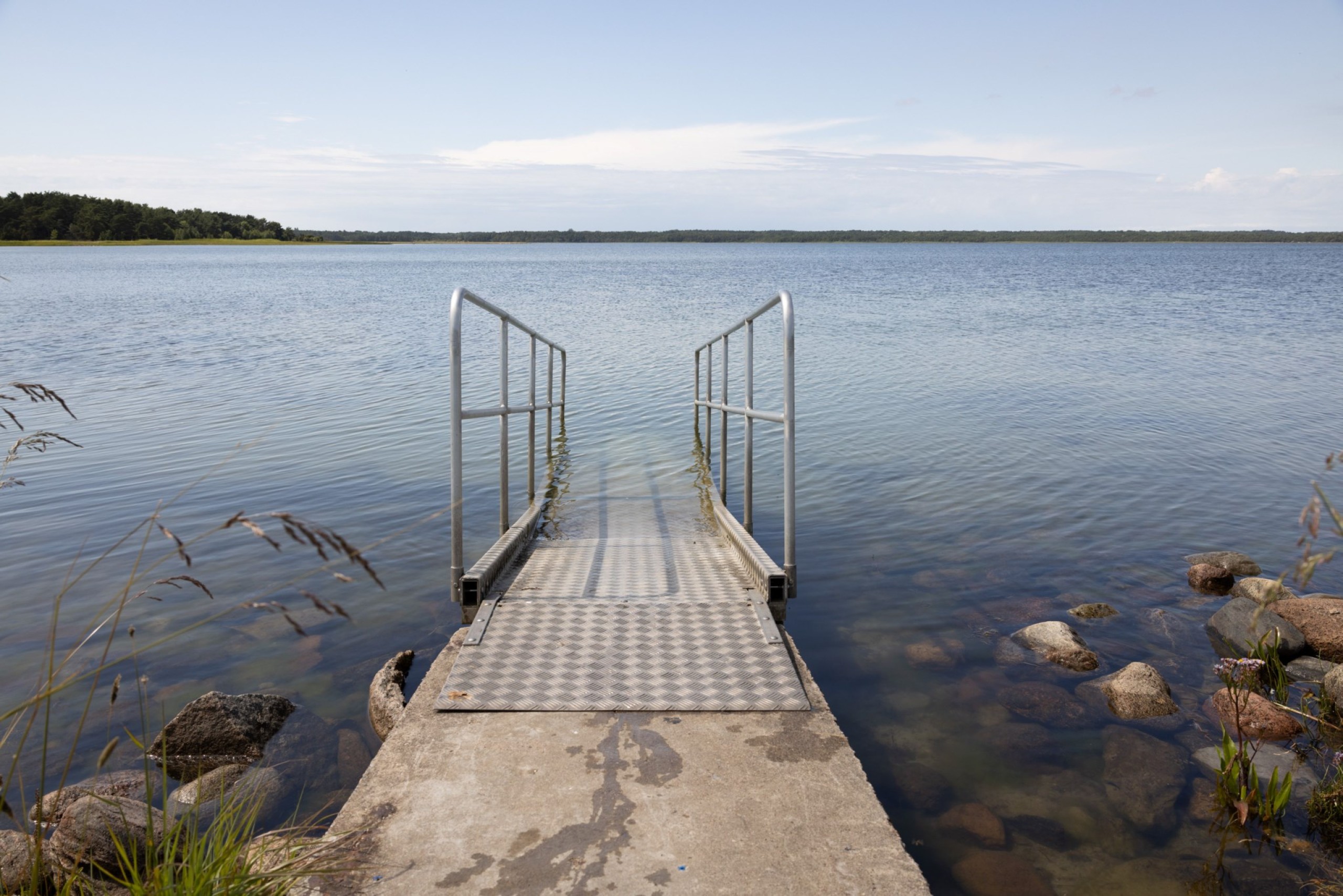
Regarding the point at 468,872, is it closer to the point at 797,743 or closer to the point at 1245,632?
the point at 797,743

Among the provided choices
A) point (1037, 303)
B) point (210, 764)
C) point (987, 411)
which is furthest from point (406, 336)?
point (1037, 303)

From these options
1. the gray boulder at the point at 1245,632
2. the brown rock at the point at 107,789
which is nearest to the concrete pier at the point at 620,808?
the brown rock at the point at 107,789

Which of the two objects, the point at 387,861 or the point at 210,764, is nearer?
the point at 387,861

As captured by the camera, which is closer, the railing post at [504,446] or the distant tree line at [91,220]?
the railing post at [504,446]

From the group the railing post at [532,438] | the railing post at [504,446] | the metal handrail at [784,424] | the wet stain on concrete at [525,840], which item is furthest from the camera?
the railing post at [532,438]

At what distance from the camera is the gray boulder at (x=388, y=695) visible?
384 centimetres

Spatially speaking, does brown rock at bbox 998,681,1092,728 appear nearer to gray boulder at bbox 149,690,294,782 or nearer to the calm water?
the calm water

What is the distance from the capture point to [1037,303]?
99.7 feet

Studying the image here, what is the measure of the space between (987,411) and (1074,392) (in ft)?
7.68

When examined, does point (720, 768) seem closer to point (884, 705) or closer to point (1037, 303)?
point (884, 705)

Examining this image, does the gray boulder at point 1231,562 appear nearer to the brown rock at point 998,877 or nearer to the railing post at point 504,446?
the brown rock at point 998,877

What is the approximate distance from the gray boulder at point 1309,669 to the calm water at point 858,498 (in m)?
0.40

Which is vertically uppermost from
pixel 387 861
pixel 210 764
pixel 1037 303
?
pixel 1037 303

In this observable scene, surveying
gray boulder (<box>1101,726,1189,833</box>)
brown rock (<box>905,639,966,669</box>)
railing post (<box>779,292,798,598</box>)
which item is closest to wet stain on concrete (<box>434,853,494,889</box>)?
railing post (<box>779,292,798,598</box>)
